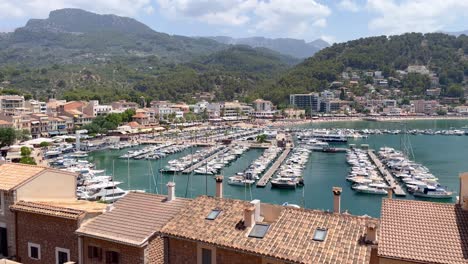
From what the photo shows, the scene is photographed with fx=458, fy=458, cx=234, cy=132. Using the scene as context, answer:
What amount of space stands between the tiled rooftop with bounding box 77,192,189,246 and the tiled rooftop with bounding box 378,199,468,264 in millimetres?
5518

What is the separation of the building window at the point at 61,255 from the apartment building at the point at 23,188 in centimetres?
175

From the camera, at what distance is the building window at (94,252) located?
39.3ft

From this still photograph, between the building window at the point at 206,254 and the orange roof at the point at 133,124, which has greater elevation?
the building window at the point at 206,254

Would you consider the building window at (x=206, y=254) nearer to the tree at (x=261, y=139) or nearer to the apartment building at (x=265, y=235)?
the apartment building at (x=265, y=235)

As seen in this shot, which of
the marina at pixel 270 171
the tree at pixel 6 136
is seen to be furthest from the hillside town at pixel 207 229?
the tree at pixel 6 136

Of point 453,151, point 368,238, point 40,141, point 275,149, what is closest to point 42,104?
point 40,141

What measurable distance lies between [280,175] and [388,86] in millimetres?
147853

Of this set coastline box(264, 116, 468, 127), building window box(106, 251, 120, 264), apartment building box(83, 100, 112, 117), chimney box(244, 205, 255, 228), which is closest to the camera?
chimney box(244, 205, 255, 228)

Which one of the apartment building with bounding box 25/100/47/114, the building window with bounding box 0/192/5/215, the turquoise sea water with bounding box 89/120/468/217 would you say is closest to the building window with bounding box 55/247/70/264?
the building window with bounding box 0/192/5/215

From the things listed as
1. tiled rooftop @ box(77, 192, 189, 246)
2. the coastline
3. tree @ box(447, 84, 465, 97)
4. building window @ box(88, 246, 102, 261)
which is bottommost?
the coastline

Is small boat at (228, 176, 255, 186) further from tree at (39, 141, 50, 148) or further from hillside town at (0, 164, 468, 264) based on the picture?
tree at (39, 141, 50, 148)

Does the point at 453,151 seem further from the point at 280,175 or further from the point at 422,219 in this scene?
the point at 422,219

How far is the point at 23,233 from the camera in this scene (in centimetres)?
1360

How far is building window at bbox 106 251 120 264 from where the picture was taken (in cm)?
1165
